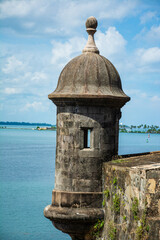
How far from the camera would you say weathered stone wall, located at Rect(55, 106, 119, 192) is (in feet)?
29.2

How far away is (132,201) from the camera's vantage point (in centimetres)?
715

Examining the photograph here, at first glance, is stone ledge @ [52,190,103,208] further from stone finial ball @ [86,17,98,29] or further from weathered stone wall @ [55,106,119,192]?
stone finial ball @ [86,17,98,29]

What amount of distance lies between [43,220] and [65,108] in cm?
1699

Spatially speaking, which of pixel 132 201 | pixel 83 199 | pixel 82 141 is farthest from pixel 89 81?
pixel 132 201

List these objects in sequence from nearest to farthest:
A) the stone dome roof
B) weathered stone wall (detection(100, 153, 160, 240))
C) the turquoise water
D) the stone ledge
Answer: weathered stone wall (detection(100, 153, 160, 240)) → the stone ledge → the stone dome roof → the turquoise water

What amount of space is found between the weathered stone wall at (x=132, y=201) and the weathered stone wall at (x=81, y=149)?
423 mm

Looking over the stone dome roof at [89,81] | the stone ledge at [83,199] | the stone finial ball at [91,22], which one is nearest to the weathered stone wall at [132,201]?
the stone ledge at [83,199]

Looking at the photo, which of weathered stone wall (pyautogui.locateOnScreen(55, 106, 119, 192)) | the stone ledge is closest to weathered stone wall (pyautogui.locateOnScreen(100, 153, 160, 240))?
the stone ledge

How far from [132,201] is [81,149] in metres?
2.14

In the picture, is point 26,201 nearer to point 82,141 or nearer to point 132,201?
point 82,141

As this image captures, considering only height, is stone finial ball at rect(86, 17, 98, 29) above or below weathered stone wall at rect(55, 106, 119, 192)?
above

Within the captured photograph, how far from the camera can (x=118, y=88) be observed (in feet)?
31.4

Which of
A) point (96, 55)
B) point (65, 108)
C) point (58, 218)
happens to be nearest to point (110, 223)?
point (58, 218)

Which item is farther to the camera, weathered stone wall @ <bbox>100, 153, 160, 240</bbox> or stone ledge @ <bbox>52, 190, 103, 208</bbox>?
stone ledge @ <bbox>52, 190, 103, 208</bbox>
